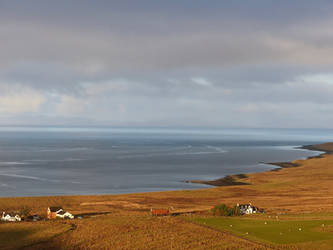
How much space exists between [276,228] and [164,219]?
18.3 m

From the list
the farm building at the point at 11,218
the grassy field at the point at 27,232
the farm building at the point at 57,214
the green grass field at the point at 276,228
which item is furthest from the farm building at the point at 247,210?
the farm building at the point at 11,218

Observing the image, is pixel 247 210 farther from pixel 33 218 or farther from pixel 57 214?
pixel 33 218

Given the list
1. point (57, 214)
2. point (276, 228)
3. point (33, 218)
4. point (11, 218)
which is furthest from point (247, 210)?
point (11, 218)

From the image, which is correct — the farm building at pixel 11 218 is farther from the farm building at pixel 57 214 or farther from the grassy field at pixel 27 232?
the farm building at pixel 57 214

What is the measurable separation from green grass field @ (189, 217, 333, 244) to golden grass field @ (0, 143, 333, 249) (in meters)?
0.55

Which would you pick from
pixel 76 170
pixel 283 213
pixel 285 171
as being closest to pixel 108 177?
pixel 76 170

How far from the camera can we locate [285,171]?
147625 mm

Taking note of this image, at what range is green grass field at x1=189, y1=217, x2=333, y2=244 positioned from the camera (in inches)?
2027

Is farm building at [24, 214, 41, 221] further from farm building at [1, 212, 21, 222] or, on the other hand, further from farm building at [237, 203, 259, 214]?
farm building at [237, 203, 259, 214]

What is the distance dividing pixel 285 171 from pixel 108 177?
67239mm

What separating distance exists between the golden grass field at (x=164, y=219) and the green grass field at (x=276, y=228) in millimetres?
551

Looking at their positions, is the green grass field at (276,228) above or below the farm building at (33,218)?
above

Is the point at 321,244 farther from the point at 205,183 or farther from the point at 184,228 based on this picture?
the point at 205,183

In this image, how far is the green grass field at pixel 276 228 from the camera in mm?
51497
